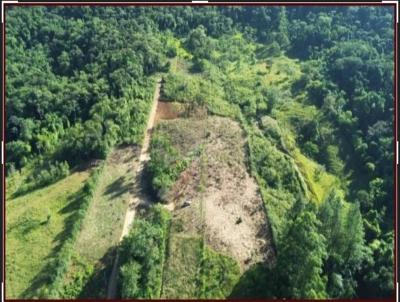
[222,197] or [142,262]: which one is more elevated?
[222,197]

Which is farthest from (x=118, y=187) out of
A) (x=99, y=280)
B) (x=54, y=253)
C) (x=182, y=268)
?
(x=182, y=268)

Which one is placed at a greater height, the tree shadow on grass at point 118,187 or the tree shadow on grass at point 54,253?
the tree shadow on grass at point 118,187

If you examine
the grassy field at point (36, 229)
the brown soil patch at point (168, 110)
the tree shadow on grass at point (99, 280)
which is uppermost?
the brown soil patch at point (168, 110)

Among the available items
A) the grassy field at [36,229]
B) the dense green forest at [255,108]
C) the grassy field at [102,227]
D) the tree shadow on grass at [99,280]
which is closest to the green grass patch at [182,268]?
the dense green forest at [255,108]

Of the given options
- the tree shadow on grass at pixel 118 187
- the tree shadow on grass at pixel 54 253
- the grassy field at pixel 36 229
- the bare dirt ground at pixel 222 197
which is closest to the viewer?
the tree shadow on grass at pixel 54 253

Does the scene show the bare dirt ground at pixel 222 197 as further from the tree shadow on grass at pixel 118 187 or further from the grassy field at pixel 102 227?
the grassy field at pixel 102 227

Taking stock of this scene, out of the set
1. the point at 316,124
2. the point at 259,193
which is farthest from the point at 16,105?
the point at 316,124

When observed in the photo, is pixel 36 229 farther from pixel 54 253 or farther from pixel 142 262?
pixel 142 262

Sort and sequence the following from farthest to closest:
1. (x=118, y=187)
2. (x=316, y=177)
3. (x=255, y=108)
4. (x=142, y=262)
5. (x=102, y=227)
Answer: (x=255, y=108) < (x=316, y=177) < (x=118, y=187) < (x=102, y=227) < (x=142, y=262)

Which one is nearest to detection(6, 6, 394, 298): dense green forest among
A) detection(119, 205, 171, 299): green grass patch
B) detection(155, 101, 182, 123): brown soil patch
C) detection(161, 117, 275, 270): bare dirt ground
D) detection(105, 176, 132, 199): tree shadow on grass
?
detection(119, 205, 171, 299): green grass patch
